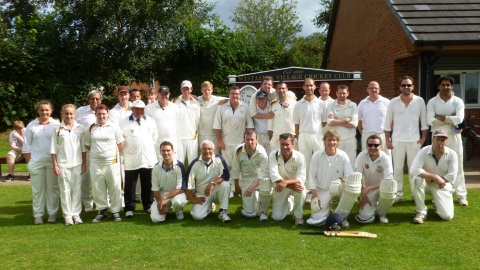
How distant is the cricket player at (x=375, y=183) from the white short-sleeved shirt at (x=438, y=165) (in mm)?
413

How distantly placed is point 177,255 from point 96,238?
4.33 ft

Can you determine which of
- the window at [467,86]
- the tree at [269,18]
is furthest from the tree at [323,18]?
the window at [467,86]

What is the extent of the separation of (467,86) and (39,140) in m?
10.5

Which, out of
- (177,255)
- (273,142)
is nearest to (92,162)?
(177,255)

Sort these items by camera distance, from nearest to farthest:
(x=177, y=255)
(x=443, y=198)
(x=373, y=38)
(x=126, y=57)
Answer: (x=177, y=255), (x=443, y=198), (x=373, y=38), (x=126, y=57)

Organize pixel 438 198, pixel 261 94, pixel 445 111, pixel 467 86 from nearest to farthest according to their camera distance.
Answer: pixel 438 198
pixel 445 111
pixel 261 94
pixel 467 86

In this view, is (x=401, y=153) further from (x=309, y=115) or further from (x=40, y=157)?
(x=40, y=157)

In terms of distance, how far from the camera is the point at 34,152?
661 cm

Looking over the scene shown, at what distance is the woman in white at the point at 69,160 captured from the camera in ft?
21.2

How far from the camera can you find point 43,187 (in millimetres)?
6699

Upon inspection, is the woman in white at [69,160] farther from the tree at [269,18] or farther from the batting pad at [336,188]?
the tree at [269,18]

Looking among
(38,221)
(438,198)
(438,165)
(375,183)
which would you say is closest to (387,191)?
(375,183)

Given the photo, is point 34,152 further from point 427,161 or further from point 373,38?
point 373,38

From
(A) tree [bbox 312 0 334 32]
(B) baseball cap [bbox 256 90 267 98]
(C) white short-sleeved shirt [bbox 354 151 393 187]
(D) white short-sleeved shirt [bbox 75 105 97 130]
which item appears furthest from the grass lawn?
(A) tree [bbox 312 0 334 32]
